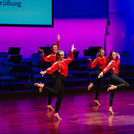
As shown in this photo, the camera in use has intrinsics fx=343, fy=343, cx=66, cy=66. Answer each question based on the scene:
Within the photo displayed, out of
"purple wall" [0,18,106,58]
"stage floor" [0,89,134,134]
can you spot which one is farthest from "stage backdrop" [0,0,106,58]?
"stage floor" [0,89,134,134]

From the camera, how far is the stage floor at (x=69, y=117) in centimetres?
584

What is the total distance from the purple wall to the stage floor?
3240 mm

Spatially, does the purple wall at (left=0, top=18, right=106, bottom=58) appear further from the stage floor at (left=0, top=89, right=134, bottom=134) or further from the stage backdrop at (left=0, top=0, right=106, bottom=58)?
the stage floor at (left=0, top=89, right=134, bottom=134)

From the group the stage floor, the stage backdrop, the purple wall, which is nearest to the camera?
the stage floor

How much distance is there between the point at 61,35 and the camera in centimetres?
1316

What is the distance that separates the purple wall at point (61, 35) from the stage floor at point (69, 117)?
128 inches

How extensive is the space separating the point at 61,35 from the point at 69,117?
664 cm

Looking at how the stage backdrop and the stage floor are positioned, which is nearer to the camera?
the stage floor

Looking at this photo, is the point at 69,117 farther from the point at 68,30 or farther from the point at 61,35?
the point at 68,30

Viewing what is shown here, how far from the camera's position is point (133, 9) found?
565 inches

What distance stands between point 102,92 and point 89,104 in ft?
7.77

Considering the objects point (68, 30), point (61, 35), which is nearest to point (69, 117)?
point (61, 35)

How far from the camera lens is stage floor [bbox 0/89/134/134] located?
584 centimetres

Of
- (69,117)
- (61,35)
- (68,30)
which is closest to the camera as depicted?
(69,117)
